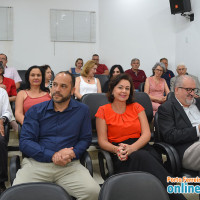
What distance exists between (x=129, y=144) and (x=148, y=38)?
419cm

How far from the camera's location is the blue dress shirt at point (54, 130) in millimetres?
1770

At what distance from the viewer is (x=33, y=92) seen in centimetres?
271

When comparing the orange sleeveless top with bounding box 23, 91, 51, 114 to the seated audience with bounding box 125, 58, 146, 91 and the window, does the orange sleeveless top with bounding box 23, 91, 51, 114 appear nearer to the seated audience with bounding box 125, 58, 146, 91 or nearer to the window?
the seated audience with bounding box 125, 58, 146, 91

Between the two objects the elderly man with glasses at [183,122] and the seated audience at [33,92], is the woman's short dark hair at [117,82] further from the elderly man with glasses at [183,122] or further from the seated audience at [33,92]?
the seated audience at [33,92]

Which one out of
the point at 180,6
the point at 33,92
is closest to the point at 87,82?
the point at 33,92

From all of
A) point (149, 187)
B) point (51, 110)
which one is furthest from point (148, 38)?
point (149, 187)

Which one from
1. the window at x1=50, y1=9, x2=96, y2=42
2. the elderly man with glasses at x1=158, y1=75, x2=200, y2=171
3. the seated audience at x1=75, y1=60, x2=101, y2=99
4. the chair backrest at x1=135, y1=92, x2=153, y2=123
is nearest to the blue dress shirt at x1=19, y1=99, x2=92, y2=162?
the elderly man with glasses at x1=158, y1=75, x2=200, y2=171

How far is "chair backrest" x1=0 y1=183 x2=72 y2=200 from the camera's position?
1.13 m

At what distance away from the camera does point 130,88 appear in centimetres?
220

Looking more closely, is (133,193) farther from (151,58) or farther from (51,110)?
(151,58)

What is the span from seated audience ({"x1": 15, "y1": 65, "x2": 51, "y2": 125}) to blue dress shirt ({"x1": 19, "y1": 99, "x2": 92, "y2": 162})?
796 millimetres

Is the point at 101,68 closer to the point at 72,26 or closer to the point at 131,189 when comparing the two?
the point at 72,26

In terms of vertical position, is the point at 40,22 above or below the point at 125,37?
above

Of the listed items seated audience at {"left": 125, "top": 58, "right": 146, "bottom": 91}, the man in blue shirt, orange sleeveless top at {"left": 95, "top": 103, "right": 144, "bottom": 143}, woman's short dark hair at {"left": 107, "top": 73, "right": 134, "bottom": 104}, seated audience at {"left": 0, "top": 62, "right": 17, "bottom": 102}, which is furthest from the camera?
seated audience at {"left": 125, "top": 58, "right": 146, "bottom": 91}
